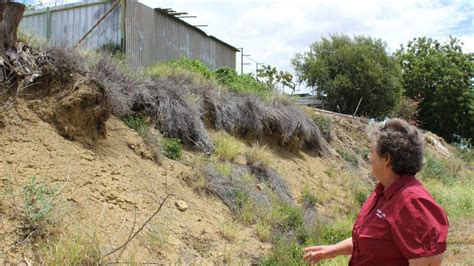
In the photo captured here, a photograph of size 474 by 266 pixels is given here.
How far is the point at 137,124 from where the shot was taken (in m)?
8.09

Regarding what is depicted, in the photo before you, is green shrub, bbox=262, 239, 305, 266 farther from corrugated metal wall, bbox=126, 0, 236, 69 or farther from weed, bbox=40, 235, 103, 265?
corrugated metal wall, bbox=126, 0, 236, 69

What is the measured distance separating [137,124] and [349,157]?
350 inches

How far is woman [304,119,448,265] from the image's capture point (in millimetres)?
2699

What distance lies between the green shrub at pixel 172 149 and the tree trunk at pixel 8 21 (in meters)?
2.86

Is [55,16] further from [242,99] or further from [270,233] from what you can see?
[270,233]

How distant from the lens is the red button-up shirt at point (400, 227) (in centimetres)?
269

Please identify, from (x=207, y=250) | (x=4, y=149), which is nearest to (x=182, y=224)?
(x=207, y=250)

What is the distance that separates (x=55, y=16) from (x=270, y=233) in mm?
10526

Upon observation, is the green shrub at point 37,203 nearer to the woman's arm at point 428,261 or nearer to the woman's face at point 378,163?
the woman's face at point 378,163

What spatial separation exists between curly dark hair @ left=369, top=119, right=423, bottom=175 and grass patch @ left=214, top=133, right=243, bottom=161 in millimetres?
6209

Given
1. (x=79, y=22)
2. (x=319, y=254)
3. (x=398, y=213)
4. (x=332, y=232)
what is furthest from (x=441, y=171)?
(x=398, y=213)

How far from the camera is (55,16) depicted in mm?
14734

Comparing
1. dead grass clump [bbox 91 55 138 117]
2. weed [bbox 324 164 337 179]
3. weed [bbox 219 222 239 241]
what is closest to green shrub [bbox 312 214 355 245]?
weed [bbox 219 222 239 241]

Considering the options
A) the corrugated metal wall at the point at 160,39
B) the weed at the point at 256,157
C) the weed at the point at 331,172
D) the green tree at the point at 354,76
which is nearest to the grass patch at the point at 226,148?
the weed at the point at 256,157
